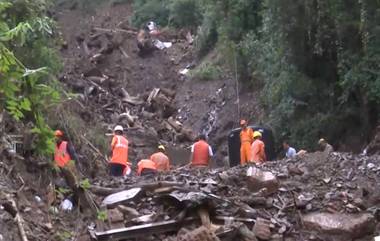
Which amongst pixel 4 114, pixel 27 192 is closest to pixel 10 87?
pixel 4 114

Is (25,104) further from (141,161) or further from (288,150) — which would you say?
(288,150)

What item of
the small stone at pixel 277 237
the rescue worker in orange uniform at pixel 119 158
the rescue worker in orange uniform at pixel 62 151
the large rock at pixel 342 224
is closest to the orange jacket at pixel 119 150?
the rescue worker in orange uniform at pixel 119 158

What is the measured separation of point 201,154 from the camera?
14086mm

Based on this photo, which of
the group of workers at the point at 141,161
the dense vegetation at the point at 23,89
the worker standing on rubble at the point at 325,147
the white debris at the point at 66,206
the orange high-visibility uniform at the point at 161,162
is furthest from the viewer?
the orange high-visibility uniform at the point at 161,162

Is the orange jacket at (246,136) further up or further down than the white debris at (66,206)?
further down

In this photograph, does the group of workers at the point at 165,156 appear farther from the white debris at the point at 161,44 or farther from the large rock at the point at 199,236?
the white debris at the point at 161,44

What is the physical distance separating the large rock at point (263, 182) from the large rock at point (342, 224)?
0.69 metres

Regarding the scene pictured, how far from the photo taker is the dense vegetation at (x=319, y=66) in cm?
1662

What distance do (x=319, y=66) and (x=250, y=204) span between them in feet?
32.1

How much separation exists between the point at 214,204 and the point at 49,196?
1971 mm

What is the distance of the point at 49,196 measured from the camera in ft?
26.2

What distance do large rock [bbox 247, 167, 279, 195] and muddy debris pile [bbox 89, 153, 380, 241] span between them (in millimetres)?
13

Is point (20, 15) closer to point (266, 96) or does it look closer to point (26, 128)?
point (26, 128)

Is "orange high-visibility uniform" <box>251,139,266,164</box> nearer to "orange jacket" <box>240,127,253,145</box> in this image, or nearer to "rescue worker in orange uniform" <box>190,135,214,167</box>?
"orange jacket" <box>240,127,253,145</box>
